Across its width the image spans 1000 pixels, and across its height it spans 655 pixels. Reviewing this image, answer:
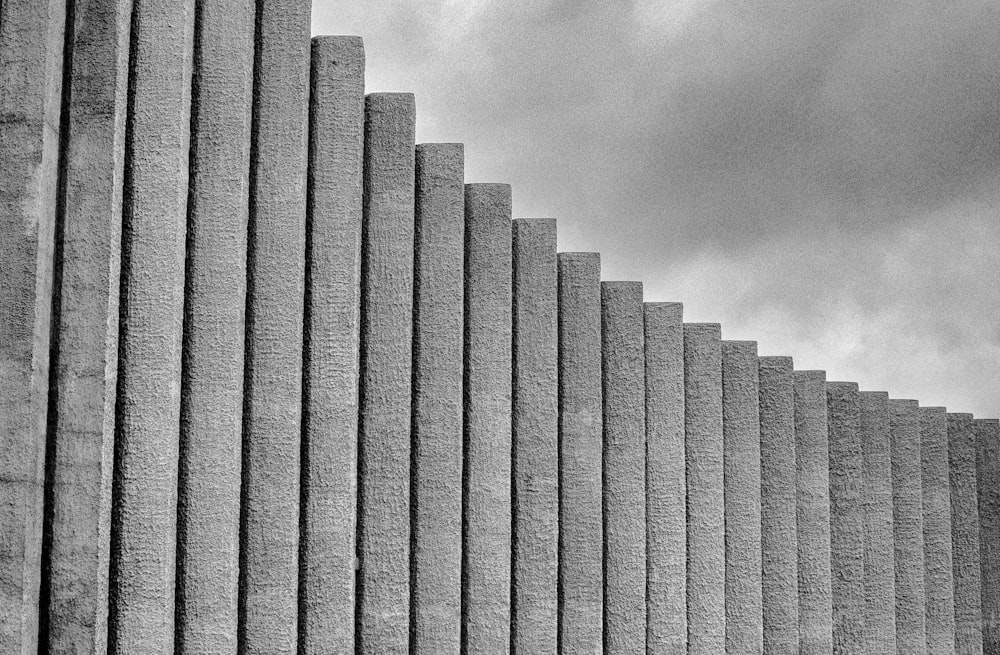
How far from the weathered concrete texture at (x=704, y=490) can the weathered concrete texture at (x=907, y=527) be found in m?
1.20

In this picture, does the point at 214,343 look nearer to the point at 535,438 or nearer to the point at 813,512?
the point at 535,438

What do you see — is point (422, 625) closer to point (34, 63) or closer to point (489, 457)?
point (489, 457)

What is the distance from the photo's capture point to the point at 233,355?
5.52 metres

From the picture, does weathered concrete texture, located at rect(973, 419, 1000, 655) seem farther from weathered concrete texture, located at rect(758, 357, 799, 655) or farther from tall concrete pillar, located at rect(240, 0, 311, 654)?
tall concrete pillar, located at rect(240, 0, 311, 654)

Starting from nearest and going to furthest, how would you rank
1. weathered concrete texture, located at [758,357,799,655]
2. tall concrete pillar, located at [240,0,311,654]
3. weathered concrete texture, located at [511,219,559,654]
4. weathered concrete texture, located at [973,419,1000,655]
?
tall concrete pillar, located at [240,0,311,654] < weathered concrete texture, located at [511,219,559,654] < weathered concrete texture, located at [758,357,799,655] < weathered concrete texture, located at [973,419,1000,655]

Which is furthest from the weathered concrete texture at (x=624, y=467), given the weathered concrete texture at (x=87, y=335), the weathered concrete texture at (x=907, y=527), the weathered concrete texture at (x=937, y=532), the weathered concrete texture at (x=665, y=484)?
the weathered concrete texture at (x=87, y=335)

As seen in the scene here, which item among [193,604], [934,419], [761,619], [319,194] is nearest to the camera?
[193,604]

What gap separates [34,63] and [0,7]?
421 mm

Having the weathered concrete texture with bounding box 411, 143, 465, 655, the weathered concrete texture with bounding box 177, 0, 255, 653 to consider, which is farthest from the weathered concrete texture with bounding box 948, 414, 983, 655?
the weathered concrete texture with bounding box 177, 0, 255, 653

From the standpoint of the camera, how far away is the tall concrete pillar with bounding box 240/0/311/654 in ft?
18.0

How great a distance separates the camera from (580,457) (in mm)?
5941

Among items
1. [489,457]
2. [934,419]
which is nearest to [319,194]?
[489,457]

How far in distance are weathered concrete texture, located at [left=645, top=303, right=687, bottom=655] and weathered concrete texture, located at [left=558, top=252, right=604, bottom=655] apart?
0.32m

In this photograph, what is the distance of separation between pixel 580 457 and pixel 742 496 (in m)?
1.05
